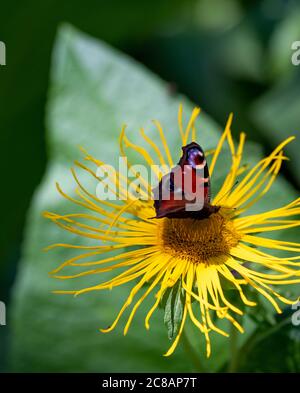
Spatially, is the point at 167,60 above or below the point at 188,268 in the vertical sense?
above

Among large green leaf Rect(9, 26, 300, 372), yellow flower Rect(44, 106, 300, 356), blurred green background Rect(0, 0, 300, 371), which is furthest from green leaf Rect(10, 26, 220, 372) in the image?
blurred green background Rect(0, 0, 300, 371)

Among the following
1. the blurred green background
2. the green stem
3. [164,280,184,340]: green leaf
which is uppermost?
the blurred green background

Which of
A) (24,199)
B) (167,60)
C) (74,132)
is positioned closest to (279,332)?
(74,132)

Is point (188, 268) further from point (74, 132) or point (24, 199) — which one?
point (24, 199)

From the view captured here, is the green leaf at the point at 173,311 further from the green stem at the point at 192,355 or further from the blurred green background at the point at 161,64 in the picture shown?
the blurred green background at the point at 161,64

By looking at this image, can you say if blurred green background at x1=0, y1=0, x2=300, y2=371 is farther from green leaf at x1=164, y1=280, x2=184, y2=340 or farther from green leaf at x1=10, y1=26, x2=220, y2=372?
green leaf at x1=164, y1=280, x2=184, y2=340

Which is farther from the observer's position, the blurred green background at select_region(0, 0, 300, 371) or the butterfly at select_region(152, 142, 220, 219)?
the blurred green background at select_region(0, 0, 300, 371)

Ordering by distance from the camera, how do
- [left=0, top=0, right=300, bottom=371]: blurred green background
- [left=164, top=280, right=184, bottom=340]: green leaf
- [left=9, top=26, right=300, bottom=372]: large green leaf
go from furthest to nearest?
[left=0, top=0, right=300, bottom=371]: blurred green background → [left=9, top=26, right=300, bottom=372]: large green leaf → [left=164, top=280, right=184, bottom=340]: green leaf

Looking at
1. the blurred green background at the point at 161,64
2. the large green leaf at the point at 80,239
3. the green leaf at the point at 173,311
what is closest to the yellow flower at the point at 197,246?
the green leaf at the point at 173,311
